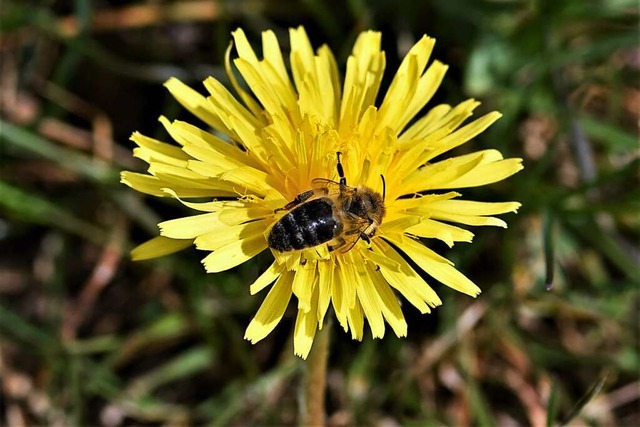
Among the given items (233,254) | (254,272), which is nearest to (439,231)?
(233,254)

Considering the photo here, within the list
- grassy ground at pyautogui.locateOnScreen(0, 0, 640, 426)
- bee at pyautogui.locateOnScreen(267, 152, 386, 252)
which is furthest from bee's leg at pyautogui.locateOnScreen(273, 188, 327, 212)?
grassy ground at pyautogui.locateOnScreen(0, 0, 640, 426)

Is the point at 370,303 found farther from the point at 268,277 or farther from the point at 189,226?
the point at 189,226

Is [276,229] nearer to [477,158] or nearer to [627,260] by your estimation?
[477,158]

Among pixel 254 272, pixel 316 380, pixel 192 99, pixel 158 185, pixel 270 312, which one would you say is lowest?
pixel 316 380

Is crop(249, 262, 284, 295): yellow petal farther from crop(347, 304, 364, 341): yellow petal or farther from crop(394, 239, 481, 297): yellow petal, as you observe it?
crop(394, 239, 481, 297): yellow petal

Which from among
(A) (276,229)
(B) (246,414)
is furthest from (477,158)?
(B) (246,414)

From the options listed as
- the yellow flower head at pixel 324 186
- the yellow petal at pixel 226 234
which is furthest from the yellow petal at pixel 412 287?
the yellow petal at pixel 226 234
